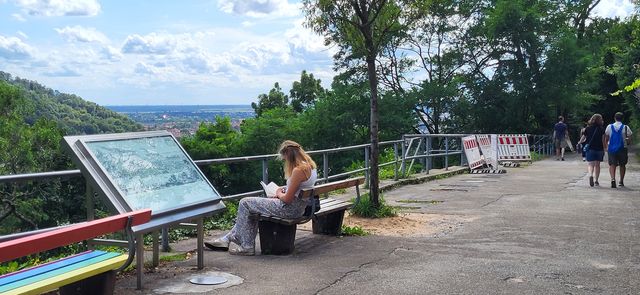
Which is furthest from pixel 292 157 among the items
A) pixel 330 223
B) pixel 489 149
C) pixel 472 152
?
pixel 489 149

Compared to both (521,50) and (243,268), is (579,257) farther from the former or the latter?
(521,50)

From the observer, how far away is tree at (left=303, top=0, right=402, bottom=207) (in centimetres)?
954

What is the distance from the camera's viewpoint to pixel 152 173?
6.04m

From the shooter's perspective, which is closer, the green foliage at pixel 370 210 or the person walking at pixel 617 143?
the green foliage at pixel 370 210

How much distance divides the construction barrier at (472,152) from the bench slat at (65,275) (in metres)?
15.9

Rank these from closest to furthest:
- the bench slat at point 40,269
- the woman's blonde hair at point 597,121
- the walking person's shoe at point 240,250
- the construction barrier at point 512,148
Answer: the bench slat at point 40,269, the walking person's shoe at point 240,250, the woman's blonde hair at point 597,121, the construction barrier at point 512,148

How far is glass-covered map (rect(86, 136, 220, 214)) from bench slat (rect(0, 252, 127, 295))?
2.19 ft

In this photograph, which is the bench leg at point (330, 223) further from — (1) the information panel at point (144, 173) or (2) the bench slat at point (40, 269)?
(2) the bench slat at point (40, 269)

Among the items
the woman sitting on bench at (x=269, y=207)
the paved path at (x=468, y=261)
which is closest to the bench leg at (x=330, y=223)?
the paved path at (x=468, y=261)

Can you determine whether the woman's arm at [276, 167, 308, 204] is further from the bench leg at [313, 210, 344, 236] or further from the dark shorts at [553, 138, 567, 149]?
the dark shorts at [553, 138, 567, 149]

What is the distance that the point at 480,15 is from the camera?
140 ft

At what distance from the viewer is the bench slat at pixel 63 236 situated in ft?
12.4

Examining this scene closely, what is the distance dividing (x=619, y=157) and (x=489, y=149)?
6604 millimetres

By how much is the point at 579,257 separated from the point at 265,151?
141 feet
